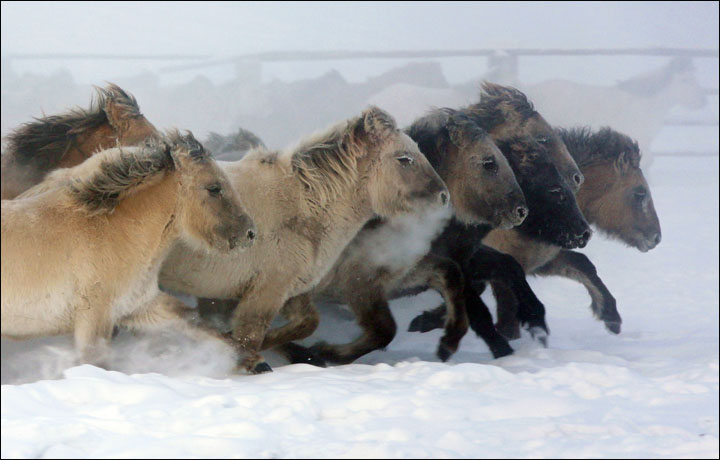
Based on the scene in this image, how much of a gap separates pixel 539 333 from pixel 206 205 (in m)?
2.23

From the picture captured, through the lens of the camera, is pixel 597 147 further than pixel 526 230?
Yes

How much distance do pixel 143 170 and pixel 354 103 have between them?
8.52ft

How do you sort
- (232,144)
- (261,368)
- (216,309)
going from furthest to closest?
(232,144)
(216,309)
(261,368)

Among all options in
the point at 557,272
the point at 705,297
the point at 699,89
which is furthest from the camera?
the point at 699,89

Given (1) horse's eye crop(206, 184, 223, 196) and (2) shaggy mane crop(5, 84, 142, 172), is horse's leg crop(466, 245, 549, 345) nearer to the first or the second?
(1) horse's eye crop(206, 184, 223, 196)

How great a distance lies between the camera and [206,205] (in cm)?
348

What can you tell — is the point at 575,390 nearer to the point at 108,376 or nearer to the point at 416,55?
the point at 108,376

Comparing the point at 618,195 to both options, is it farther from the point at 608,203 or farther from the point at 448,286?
the point at 448,286

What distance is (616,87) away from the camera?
24.1 ft

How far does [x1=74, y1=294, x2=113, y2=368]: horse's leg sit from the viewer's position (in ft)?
10.7

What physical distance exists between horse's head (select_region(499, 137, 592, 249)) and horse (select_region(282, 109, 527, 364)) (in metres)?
0.32

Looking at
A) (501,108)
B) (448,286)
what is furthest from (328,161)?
(501,108)

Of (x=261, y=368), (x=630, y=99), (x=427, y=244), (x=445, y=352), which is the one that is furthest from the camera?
(x=630, y=99)

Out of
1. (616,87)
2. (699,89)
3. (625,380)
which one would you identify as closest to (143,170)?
(625,380)
